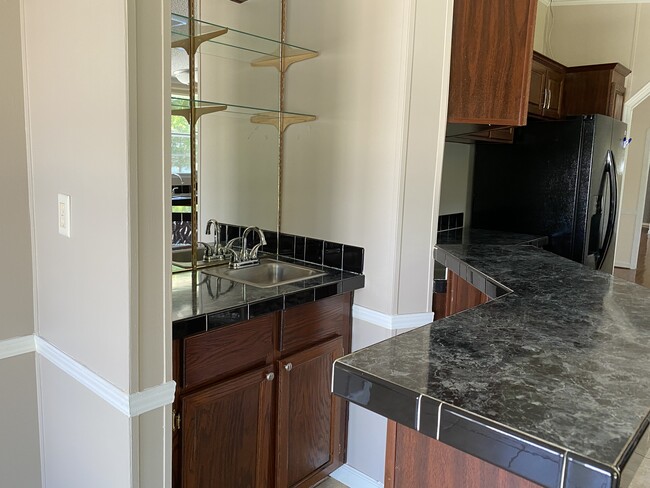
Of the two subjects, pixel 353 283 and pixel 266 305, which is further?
pixel 353 283

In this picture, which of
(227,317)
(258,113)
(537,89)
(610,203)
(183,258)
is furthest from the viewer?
(610,203)

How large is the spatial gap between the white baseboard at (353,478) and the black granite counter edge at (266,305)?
847mm

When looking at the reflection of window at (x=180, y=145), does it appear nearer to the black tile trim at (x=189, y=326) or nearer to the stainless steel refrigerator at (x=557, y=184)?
the black tile trim at (x=189, y=326)

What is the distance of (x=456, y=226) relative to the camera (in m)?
3.44

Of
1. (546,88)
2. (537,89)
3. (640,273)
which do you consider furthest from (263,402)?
(640,273)

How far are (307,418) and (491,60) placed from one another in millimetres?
1682

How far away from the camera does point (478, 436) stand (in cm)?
75

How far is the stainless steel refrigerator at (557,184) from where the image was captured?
10.5 feet

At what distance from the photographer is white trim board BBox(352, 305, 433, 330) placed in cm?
222

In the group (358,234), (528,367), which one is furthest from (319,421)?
(528,367)

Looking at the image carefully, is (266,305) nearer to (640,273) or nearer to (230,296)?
(230,296)

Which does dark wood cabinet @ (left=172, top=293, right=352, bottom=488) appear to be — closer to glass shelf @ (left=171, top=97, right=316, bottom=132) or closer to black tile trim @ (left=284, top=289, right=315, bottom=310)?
black tile trim @ (left=284, top=289, right=315, bottom=310)

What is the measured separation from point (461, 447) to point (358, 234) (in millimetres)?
1573

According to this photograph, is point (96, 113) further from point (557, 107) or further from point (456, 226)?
point (557, 107)
